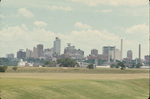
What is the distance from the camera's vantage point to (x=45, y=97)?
62.8m

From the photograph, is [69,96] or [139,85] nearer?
[69,96]

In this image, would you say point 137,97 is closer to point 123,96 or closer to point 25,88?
point 123,96

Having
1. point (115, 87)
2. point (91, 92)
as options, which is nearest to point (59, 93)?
point (91, 92)

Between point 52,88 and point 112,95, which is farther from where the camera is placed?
point 112,95

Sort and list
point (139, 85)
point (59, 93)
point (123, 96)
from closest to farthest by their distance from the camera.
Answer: point (59, 93) → point (123, 96) → point (139, 85)

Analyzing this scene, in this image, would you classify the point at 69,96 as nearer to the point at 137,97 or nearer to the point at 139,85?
the point at 137,97

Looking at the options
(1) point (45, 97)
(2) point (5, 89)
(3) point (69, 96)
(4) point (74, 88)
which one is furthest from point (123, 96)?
(2) point (5, 89)

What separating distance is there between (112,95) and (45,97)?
2040 centimetres

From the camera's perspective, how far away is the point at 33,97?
197 feet

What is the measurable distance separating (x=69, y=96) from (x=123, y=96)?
1608 centimetres

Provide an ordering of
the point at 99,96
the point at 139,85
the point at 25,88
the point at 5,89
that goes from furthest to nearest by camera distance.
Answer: the point at 139,85, the point at 99,96, the point at 25,88, the point at 5,89

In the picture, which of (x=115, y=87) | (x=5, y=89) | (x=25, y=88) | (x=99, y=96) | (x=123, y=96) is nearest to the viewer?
(x=5, y=89)

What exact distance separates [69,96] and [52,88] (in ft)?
15.8

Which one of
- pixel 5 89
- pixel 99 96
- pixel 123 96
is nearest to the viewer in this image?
pixel 5 89
